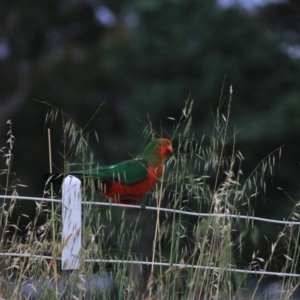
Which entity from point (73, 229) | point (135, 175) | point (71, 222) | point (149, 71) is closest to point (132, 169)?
point (135, 175)

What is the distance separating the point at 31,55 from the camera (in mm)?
22734

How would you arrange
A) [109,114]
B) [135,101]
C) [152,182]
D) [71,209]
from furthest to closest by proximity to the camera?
[109,114]
[135,101]
[152,182]
[71,209]

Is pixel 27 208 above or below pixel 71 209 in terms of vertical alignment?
below

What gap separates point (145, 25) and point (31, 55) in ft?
15.8

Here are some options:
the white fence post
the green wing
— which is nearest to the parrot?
the green wing

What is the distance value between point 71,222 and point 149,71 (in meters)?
14.8

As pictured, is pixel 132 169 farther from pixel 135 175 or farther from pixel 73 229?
pixel 73 229

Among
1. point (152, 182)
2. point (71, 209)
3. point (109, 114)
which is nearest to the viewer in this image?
point (71, 209)

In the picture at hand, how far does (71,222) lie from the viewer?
403cm

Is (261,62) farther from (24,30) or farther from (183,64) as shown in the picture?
(24,30)

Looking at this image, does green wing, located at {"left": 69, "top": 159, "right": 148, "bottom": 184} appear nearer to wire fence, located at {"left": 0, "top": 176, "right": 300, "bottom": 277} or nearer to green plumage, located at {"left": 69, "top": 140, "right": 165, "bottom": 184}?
green plumage, located at {"left": 69, "top": 140, "right": 165, "bottom": 184}

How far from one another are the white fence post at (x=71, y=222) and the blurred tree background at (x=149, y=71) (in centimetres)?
666

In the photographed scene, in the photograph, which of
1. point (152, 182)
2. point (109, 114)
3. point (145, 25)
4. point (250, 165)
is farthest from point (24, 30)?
point (152, 182)

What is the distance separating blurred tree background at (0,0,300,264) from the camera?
613 inches
